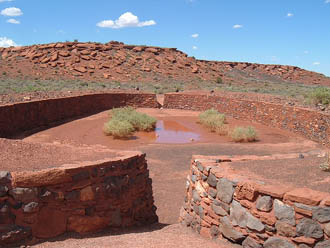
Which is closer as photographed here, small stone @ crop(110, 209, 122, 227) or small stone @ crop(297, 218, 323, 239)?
small stone @ crop(297, 218, 323, 239)

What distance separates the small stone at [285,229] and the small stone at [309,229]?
70 mm

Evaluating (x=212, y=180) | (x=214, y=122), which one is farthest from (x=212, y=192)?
(x=214, y=122)

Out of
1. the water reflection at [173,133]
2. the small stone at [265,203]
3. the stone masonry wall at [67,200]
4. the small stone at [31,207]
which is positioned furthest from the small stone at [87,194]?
the water reflection at [173,133]

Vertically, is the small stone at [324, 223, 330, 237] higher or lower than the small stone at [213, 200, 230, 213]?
higher

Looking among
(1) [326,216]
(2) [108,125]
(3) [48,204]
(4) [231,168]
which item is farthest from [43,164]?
(2) [108,125]

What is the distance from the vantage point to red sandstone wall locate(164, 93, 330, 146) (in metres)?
14.1

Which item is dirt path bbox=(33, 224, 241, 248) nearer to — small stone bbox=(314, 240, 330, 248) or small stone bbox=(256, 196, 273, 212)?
small stone bbox=(256, 196, 273, 212)

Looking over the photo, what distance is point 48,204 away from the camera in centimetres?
458

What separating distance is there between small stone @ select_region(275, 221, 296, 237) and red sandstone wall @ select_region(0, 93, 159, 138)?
11862mm

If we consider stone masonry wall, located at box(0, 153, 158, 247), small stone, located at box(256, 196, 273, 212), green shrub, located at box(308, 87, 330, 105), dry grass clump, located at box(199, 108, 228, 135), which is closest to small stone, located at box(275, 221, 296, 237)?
small stone, located at box(256, 196, 273, 212)

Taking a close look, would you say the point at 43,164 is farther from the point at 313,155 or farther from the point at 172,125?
the point at 172,125

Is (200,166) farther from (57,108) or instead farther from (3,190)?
(57,108)

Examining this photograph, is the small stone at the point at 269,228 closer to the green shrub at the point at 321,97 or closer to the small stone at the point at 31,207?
the small stone at the point at 31,207

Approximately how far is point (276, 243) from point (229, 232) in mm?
759
